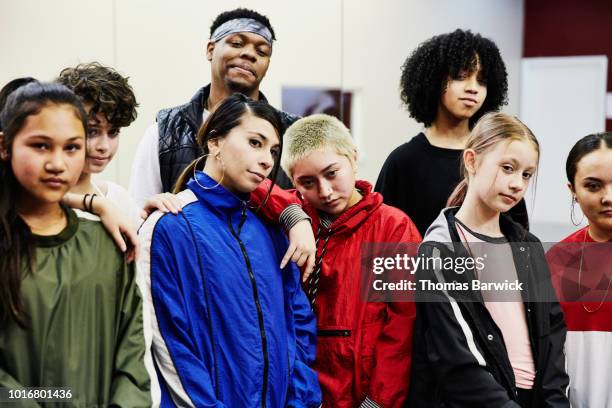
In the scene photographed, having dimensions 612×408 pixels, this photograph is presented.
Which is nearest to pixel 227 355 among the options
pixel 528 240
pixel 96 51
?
pixel 528 240

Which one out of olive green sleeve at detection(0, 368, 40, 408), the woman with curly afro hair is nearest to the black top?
the woman with curly afro hair

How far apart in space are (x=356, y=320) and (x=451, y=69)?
1.00 m

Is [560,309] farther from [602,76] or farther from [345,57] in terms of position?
[602,76]

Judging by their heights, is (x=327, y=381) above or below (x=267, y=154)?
below

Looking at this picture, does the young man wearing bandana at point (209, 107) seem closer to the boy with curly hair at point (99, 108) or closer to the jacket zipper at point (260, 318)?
the boy with curly hair at point (99, 108)

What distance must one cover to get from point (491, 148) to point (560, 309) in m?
0.46

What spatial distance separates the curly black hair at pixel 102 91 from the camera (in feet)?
5.82

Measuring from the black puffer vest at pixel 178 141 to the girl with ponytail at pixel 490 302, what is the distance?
2.03ft

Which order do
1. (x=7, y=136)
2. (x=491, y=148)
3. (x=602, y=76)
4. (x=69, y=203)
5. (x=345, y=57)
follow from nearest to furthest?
(x=7, y=136) → (x=69, y=203) → (x=491, y=148) → (x=345, y=57) → (x=602, y=76)

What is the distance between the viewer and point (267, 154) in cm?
177

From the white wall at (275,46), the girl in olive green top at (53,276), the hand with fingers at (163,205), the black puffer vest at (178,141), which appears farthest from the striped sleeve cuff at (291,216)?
the white wall at (275,46)

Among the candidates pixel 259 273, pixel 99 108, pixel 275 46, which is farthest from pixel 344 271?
pixel 275 46

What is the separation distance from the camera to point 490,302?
1837 millimetres

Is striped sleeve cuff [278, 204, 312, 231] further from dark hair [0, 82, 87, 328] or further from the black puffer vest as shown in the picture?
dark hair [0, 82, 87, 328]
